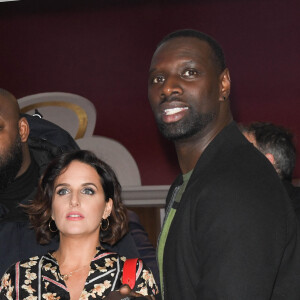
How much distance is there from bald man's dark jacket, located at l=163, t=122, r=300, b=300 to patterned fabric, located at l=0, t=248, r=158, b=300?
17.9 inches

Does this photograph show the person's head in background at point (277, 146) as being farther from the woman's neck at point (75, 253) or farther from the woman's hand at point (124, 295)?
the woman's hand at point (124, 295)

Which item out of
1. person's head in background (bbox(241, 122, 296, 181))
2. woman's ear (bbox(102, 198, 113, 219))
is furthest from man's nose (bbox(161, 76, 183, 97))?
person's head in background (bbox(241, 122, 296, 181))

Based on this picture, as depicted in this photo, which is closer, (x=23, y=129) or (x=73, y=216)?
(x=73, y=216)

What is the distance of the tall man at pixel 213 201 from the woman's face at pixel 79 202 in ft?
1.04

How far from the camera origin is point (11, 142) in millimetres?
2375

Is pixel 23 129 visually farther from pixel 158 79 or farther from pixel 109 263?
pixel 158 79

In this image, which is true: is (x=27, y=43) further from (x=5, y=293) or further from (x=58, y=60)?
(x=5, y=293)

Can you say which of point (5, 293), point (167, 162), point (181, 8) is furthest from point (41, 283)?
point (181, 8)

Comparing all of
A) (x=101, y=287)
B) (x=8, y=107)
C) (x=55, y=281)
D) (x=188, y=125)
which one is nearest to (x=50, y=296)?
(x=55, y=281)

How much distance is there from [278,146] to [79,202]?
107cm

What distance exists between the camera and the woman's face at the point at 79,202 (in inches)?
77.6

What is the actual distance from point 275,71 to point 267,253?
3837 mm

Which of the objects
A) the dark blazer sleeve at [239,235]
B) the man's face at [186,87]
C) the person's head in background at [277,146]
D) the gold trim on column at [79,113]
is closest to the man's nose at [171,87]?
the man's face at [186,87]

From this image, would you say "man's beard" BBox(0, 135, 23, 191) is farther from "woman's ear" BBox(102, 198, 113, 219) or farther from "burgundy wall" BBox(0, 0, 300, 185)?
"burgundy wall" BBox(0, 0, 300, 185)
